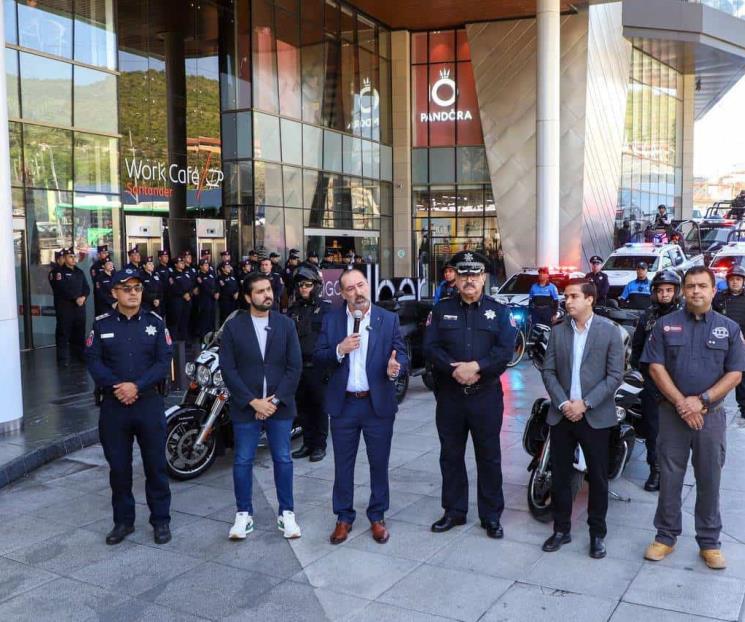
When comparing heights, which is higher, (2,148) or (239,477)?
(2,148)

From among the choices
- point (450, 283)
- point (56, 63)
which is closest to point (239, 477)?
point (450, 283)

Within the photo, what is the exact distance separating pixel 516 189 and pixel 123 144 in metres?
15.0

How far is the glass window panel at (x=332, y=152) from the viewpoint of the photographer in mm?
25281

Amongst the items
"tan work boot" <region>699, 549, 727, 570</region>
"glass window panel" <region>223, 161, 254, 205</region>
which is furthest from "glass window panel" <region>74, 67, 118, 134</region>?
"tan work boot" <region>699, 549, 727, 570</region>

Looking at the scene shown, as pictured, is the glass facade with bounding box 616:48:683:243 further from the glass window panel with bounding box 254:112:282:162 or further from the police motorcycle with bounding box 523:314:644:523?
the police motorcycle with bounding box 523:314:644:523

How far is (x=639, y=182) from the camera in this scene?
123 feet

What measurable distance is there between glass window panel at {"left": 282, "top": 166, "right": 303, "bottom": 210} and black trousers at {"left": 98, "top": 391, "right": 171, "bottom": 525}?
1810cm

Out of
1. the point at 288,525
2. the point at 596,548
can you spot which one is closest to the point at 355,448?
the point at 288,525

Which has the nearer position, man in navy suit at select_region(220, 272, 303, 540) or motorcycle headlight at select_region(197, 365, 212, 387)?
man in navy suit at select_region(220, 272, 303, 540)

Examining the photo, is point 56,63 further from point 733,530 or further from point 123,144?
point 733,530

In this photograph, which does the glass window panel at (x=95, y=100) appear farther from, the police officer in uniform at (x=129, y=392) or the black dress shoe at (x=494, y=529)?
the black dress shoe at (x=494, y=529)

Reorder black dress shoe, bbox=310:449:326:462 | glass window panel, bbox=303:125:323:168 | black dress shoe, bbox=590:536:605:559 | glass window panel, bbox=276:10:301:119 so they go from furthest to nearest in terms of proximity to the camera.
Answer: glass window panel, bbox=303:125:323:168
glass window panel, bbox=276:10:301:119
black dress shoe, bbox=310:449:326:462
black dress shoe, bbox=590:536:605:559

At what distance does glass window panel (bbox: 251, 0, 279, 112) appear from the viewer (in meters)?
21.9

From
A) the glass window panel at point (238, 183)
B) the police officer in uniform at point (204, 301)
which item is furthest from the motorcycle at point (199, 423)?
the glass window panel at point (238, 183)
